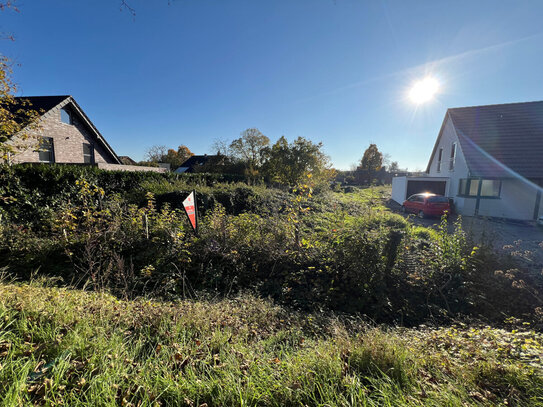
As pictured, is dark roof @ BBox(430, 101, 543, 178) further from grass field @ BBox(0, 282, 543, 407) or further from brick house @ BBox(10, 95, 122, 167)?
brick house @ BBox(10, 95, 122, 167)

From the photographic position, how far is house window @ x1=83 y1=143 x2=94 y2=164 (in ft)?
62.6

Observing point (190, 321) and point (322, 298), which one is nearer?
point (190, 321)

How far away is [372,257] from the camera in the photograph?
12.6 ft

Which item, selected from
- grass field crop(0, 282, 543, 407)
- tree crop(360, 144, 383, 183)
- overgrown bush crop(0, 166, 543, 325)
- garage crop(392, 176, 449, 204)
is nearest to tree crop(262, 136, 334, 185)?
garage crop(392, 176, 449, 204)

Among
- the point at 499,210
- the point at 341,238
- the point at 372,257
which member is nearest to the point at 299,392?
the point at 372,257

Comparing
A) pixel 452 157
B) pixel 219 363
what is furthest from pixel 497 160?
pixel 219 363

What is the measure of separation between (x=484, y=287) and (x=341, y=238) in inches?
100

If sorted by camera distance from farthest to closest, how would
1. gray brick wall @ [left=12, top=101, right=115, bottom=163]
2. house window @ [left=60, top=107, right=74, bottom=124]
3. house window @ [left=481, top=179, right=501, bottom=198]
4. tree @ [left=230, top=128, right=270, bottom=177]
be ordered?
tree @ [left=230, top=128, right=270, bottom=177] → house window @ [left=60, top=107, right=74, bottom=124] → gray brick wall @ [left=12, top=101, right=115, bottom=163] → house window @ [left=481, top=179, right=501, bottom=198]

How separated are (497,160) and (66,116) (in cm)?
2886

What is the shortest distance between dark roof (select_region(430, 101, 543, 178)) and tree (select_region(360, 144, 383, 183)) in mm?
27632

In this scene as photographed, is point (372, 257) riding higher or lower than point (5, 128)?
lower

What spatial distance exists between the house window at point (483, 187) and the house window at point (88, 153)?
2776cm

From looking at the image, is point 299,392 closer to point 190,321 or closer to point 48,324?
point 190,321

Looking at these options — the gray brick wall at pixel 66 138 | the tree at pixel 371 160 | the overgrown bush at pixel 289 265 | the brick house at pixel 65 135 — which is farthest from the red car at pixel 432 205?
the tree at pixel 371 160
